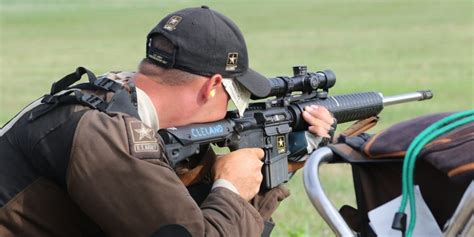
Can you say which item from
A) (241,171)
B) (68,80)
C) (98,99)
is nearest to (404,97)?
A: (241,171)

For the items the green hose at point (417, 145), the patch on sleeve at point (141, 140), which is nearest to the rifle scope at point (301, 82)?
the patch on sleeve at point (141, 140)

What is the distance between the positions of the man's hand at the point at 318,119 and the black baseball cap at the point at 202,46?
64cm

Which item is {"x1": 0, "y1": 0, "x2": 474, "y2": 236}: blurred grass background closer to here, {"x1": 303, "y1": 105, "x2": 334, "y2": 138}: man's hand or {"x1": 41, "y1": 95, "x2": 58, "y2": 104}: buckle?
{"x1": 303, "y1": 105, "x2": 334, "y2": 138}: man's hand

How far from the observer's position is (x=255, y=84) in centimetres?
427

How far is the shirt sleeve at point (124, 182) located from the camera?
3574 mm

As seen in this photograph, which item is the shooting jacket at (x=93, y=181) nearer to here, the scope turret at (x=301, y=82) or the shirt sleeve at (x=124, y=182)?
the shirt sleeve at (x=124, y=182)

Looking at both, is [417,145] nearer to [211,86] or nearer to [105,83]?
[211,86]

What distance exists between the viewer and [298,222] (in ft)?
23.5

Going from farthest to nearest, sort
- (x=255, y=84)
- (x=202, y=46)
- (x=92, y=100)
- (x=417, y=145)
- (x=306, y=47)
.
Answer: (x=306, y=47), (x=255, y=84), (x=202, y=46), (x=92, y=100), (x=417, y=145)

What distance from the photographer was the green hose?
2.83 metres

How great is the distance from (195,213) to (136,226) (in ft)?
0.68

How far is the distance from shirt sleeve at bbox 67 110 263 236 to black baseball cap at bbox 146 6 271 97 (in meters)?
0.40

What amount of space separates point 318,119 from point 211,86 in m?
0.95

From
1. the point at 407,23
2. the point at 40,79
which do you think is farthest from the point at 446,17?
the point at 40,79
